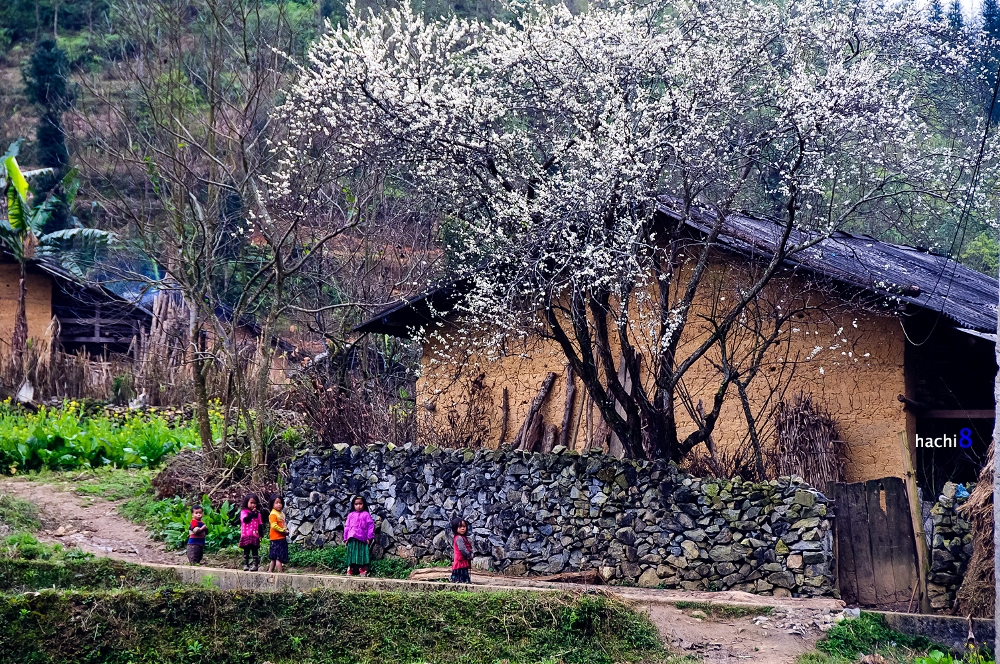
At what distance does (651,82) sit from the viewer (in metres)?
14.1

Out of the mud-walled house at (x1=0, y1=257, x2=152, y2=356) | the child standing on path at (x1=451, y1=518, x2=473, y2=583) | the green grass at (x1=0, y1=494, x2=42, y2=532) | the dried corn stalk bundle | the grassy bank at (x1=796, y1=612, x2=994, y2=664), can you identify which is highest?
the mud-walled house at (x1=0, y1=257, x2=152, y2=356)

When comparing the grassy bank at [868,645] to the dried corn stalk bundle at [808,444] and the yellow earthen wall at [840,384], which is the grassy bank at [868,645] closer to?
the dried corn stalk bundle at [808,444]

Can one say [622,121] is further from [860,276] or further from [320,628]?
[320,628]

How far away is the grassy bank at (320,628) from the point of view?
8.84 metres

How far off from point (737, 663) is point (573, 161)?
6916 millimetres

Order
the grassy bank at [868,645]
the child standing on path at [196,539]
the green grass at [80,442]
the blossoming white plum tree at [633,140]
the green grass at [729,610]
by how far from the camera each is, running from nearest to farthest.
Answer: the grassy bank at [868,645]
the green grass at [729,610]
the blossoming white plum tree at [633,140]
the child standing on path at [196,539]
the green grass at [80,442]

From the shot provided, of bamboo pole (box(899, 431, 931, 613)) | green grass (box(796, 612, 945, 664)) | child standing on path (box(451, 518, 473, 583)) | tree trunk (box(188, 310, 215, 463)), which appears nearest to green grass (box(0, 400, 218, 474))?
tree trunk (box(188, 310, 215, 463))

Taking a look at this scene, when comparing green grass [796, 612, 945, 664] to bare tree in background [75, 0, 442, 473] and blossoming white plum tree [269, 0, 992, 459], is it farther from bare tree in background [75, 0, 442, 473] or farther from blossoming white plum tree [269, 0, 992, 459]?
bare tree in background [75, 0, 442, 473]

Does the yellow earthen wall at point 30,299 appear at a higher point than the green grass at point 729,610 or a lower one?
higher

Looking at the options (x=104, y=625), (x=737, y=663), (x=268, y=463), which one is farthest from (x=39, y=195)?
(x=737, y=663)

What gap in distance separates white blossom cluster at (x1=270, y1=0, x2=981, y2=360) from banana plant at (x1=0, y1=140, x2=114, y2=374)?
13297 millimetres

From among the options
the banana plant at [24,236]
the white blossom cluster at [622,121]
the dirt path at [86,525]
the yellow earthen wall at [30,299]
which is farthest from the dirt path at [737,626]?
the yellow earthen wall at [30,299]

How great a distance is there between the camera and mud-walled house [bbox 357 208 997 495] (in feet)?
41.3

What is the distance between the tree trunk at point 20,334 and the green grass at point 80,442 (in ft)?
7.71
